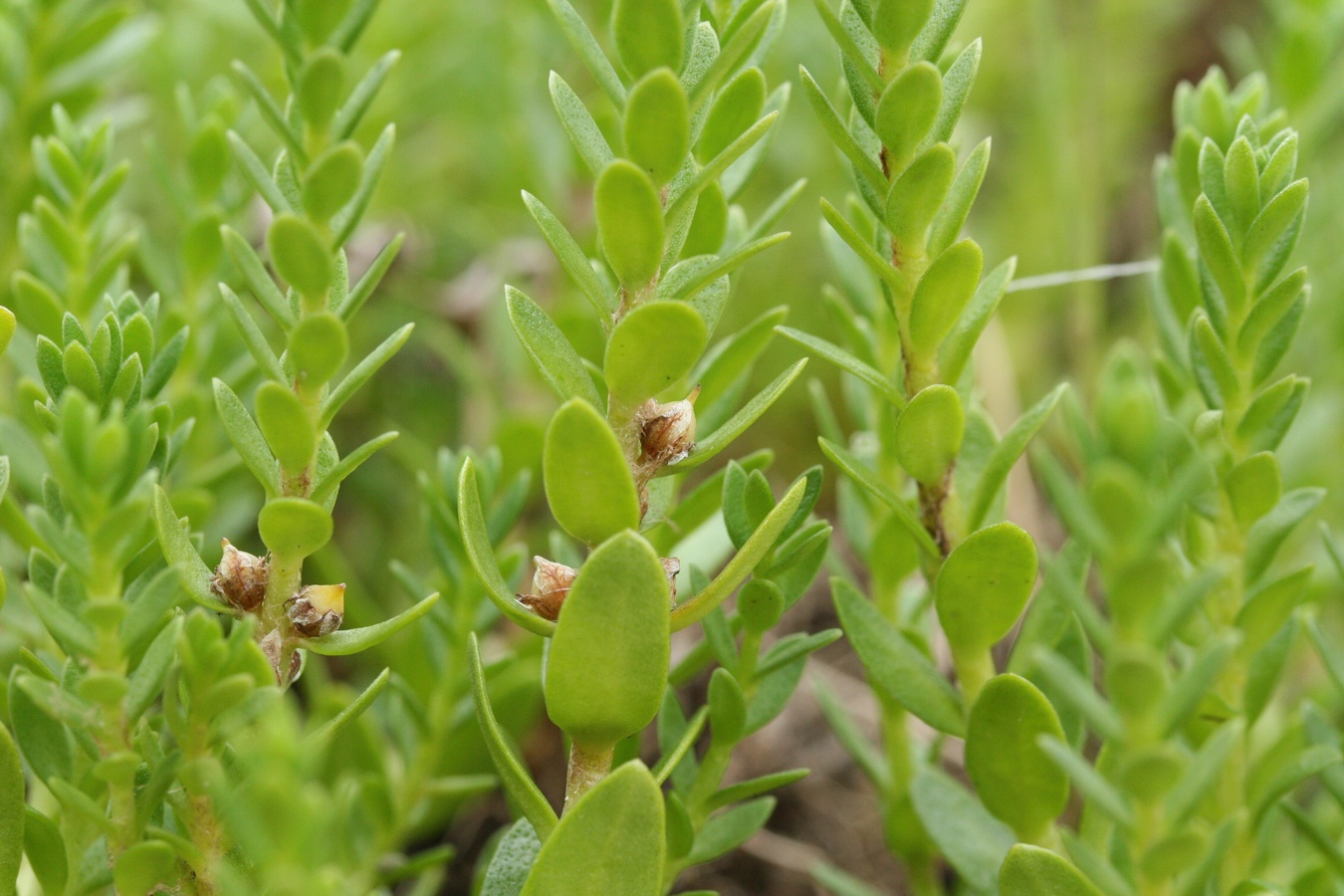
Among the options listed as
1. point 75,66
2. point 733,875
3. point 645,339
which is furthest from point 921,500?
point 75,66

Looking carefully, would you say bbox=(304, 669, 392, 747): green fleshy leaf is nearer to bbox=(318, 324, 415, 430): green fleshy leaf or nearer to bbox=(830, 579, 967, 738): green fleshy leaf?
bbox=(318, 324, 415, 430): green fleshy leaf

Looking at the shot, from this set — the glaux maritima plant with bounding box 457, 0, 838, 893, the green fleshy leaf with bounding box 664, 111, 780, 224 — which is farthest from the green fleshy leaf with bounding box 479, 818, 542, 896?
the green fleshy leaf with bounding box 664, 111, 780, 224

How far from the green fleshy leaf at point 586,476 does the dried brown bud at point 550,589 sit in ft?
0.10

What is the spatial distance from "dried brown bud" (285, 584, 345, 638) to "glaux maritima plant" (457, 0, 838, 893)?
0.27 ft

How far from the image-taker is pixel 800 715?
4.83 feet

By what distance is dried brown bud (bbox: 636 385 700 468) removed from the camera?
1.99 feet

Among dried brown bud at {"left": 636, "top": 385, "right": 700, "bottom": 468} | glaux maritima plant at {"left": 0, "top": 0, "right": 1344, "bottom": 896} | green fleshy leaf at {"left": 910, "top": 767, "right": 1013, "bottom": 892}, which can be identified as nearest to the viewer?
glaux maritima plant at {"left": 0, "top": 0, "right": 1344, "bottom": 896}

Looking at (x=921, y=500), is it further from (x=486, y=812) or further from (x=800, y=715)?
(x=800, y=715)

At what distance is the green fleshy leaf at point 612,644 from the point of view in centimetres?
54

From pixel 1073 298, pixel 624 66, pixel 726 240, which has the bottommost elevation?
pixel 1073 298

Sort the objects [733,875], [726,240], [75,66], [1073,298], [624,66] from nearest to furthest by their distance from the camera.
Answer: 1. [624,66]
2. [726,240]
3. [75,66]
4. [733,875]
5. [1073,298]

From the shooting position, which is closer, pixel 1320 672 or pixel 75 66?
pixel 75 66

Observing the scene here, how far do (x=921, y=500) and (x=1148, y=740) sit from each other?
0.23 metres

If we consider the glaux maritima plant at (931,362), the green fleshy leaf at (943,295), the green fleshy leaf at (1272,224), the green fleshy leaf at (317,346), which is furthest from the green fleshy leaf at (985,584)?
the green fleshy leaf at (317,346)
